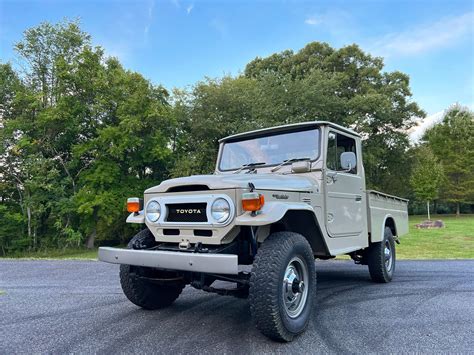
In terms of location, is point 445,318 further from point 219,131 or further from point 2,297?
point 219,131

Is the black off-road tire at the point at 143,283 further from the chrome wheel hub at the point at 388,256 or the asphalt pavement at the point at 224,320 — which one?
the chrome wheel hub at the point at 388,256

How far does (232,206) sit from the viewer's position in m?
3.32

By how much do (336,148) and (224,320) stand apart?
101 inches

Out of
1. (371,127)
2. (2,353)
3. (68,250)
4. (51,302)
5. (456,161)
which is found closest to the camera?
(2,353)

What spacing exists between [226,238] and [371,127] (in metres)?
22.3

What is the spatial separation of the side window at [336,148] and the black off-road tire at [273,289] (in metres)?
1.57

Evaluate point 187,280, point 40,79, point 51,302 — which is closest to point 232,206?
point 187,280

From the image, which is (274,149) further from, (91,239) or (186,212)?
(91,239)

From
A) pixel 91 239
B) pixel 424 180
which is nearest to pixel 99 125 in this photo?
pixel 91 239

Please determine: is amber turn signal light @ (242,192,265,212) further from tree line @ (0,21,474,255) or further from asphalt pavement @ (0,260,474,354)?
tree line @ (0,21,474,255)

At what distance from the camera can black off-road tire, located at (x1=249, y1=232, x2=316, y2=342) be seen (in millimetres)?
3039

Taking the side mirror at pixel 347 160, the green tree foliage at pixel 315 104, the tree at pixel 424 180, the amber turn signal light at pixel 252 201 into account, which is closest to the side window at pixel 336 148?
the side mirror at pixel 347 160

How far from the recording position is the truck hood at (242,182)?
3469mm

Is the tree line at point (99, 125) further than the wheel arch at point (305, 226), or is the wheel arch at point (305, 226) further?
the tree line at point (99, 125)
